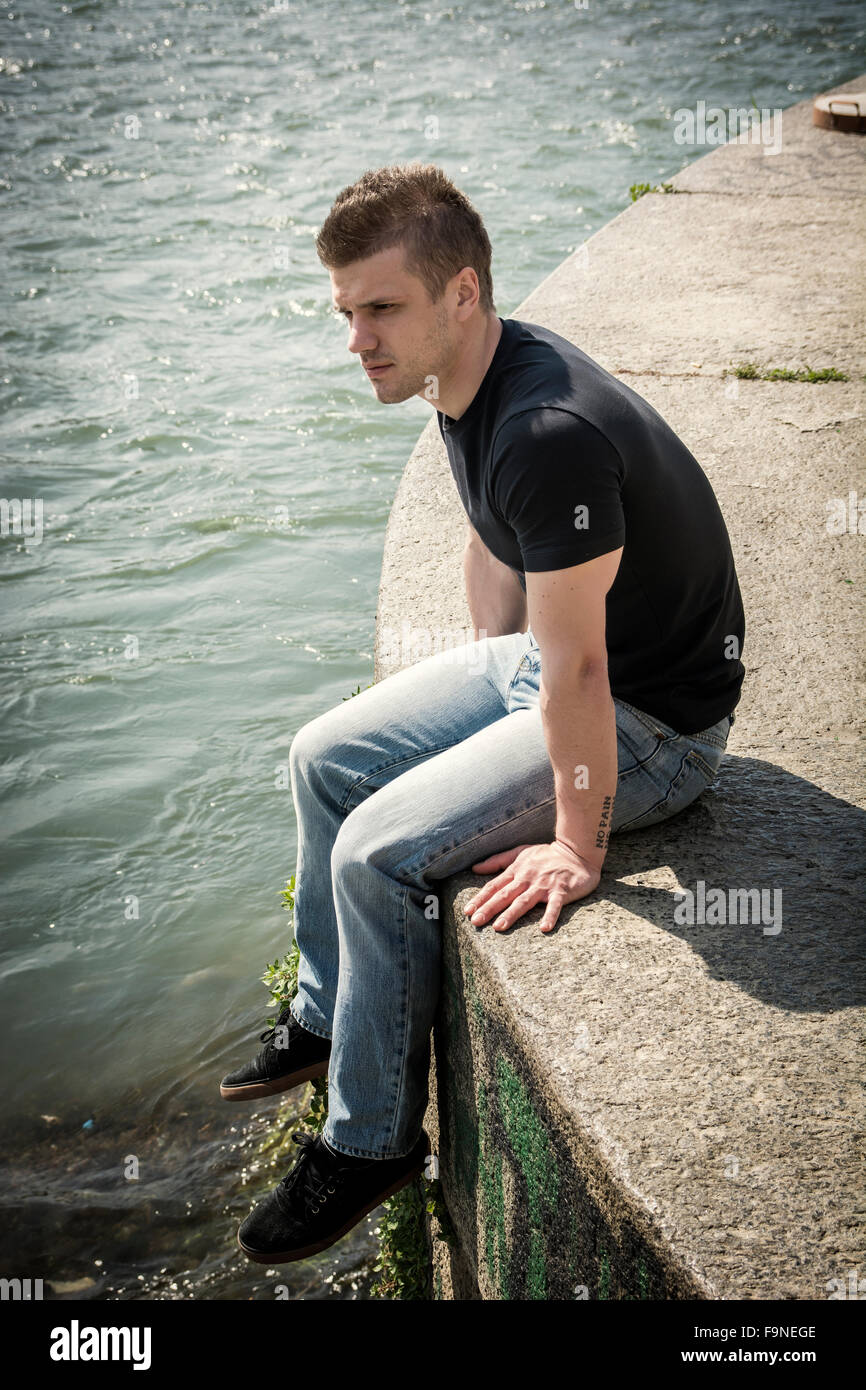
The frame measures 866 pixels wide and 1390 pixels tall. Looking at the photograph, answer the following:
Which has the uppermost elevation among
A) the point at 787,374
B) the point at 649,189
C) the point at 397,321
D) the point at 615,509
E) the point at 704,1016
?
the point at 649,189

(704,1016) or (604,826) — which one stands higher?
(604,826)

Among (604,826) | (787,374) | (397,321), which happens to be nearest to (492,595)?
(397,321)

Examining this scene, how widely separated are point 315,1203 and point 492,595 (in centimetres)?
161

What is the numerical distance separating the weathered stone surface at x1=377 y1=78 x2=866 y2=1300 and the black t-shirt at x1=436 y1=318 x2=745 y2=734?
37cm

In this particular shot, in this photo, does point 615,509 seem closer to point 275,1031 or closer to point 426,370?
point 426,370

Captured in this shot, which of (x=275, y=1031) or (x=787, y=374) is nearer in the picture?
(x=275, y=1031)

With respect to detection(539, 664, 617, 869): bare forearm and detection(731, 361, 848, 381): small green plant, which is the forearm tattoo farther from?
detection(731, 361, 848, 381): small green plant

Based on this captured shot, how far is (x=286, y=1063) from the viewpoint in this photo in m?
2.85

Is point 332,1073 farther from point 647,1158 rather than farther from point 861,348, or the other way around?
point 861,348

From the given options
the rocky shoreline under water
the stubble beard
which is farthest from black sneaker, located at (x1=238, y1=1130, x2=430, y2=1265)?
the stubble beard

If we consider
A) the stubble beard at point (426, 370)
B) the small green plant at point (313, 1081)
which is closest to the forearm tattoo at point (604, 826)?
the stubble beard at point (426, 370)

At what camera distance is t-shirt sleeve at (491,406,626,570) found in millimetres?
2309

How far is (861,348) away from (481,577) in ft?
9.88

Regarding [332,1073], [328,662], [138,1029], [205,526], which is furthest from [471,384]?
[205,526]
